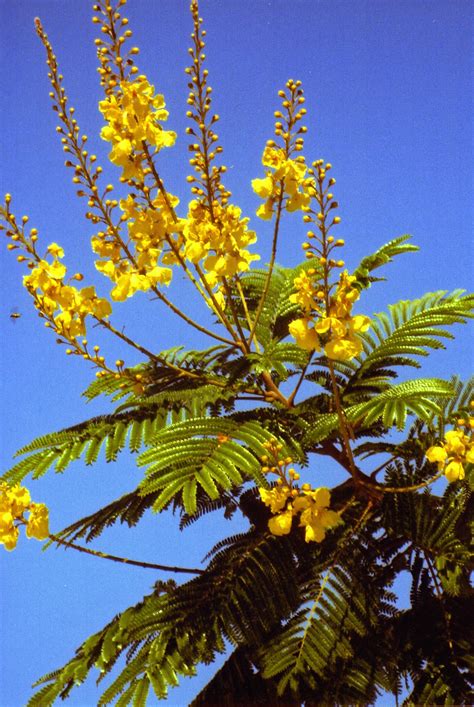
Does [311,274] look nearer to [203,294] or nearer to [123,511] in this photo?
[203,294]

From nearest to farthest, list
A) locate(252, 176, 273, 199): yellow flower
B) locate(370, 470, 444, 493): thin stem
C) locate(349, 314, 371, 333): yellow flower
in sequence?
locate(349, 314, 371, 333): yellow flower, locate(370, 470, 444, 493): thin stem, locate(252, 176, 273, 199): yellow flower

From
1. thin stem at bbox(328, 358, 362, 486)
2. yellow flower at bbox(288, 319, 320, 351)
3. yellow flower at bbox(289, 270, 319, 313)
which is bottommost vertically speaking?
thin stem at bbox(328, 358, 362, 486)

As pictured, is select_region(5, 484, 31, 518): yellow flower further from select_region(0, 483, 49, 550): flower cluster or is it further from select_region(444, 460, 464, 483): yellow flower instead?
select_region(444, 460, 464, 483): yellow flower

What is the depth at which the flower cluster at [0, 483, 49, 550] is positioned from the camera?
2.60 m

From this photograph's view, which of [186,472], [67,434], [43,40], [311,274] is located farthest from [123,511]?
[43,40]

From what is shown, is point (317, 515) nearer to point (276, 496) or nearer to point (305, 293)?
point (276, 496)

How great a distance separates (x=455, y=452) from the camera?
2467mm

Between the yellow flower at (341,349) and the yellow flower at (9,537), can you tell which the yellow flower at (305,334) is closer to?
the yellow flower at (341,349)

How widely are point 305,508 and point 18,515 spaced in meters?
0.94

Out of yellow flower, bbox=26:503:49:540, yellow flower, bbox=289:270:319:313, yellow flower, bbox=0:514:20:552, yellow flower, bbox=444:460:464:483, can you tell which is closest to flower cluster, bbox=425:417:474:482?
yellow flower, bbox=444:460:464:483

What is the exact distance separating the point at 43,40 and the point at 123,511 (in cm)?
167

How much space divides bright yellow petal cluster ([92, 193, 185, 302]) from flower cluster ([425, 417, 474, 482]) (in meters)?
1.09

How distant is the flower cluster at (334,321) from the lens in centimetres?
227

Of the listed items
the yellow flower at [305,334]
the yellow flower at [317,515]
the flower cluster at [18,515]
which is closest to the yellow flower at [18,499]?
the flower cluster at [18,515]
